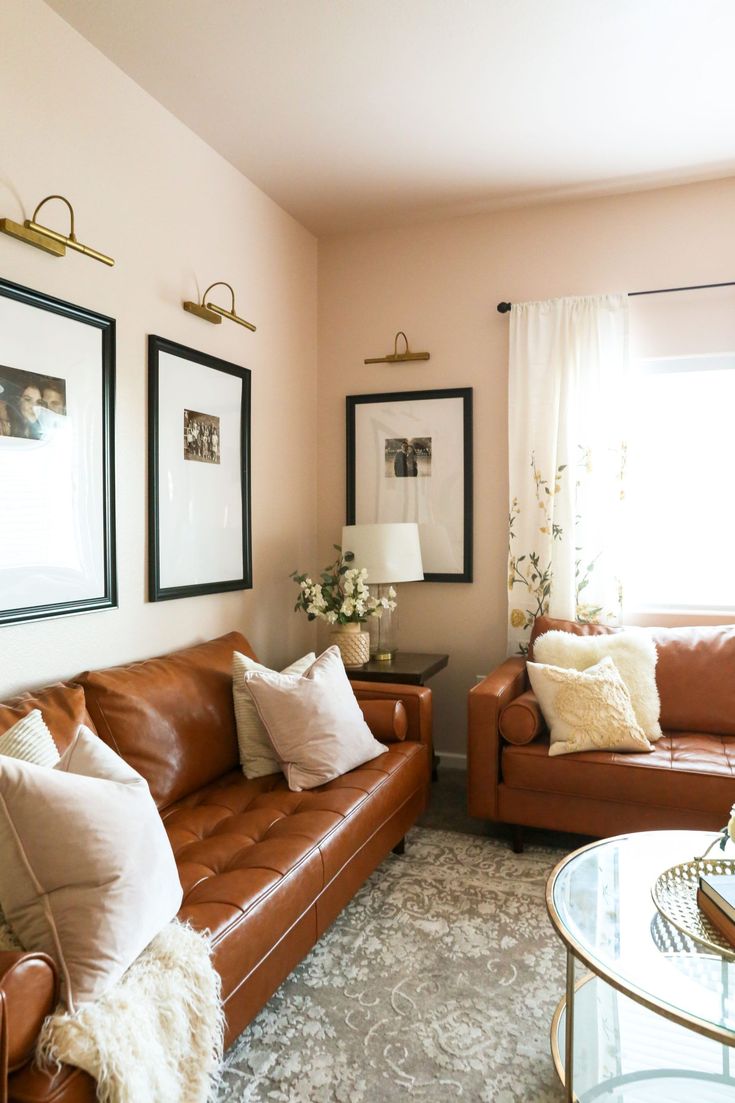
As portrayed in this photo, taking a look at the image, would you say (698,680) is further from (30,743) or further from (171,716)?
(30,743)

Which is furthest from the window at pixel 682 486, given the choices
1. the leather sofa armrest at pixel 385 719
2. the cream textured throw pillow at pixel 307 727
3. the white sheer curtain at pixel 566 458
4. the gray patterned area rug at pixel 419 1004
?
the cream textured throw pillow at pixel 307 727

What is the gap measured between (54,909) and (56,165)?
2162 mm

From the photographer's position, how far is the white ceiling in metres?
2.41

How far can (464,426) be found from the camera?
156 inches

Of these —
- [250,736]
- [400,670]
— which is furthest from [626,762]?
[250,736]

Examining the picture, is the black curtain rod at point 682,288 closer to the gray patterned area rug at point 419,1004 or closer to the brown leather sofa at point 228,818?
the brown leather sofa at point 228,818

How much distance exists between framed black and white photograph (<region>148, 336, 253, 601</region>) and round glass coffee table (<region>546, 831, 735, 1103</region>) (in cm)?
184

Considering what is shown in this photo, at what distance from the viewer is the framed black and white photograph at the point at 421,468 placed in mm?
3980

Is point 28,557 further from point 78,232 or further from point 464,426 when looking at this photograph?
point 464,426

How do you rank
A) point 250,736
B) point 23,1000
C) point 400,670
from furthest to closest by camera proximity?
1. point 400,670
2. point 250,736
3. point 23,1000

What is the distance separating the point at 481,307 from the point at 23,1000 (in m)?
3.56

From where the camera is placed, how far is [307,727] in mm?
2586

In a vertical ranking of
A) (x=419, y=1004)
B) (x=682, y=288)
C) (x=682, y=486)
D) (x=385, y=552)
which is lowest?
(x=419, y=1004)

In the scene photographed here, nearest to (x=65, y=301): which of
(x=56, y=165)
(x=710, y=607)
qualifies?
(x=56, y=165)
